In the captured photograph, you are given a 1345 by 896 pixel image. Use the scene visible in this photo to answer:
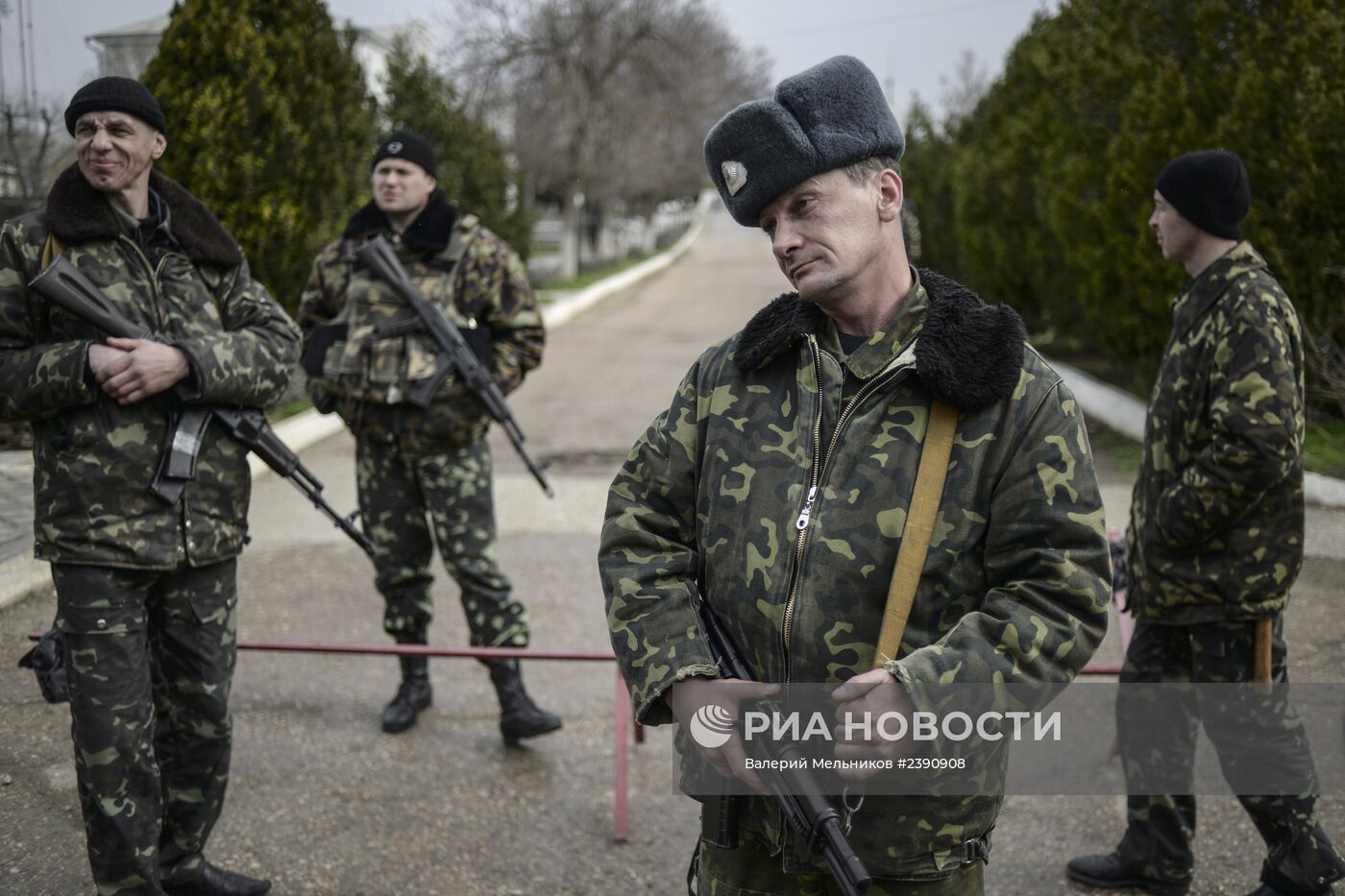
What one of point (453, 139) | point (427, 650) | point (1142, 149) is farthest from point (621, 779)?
point (453, 139)

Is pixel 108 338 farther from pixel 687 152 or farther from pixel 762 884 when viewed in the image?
pixel 687 152

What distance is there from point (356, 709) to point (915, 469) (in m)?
3.55

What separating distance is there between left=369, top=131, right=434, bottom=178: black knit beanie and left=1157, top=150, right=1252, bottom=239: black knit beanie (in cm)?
268

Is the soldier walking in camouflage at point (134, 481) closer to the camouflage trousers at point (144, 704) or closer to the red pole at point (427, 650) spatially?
the camouflage trousers at point (144, 704)

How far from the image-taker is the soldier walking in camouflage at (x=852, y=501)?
1934mm

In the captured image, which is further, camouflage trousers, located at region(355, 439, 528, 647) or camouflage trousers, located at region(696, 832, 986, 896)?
camouflage trousers, located at region(355, 439, 528, 647)

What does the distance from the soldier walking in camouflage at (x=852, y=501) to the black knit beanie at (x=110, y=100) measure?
1713mm

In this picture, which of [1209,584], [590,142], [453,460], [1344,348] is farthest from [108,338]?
[590,142]

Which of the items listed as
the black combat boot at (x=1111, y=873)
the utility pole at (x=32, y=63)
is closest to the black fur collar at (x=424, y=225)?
the utility pole at (x=32, y=63)

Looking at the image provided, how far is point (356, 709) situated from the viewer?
4.96 m

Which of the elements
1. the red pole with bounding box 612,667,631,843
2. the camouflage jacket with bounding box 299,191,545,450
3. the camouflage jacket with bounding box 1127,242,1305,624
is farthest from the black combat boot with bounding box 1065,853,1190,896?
the camouflage jacket with bounding box 299,191,545,450

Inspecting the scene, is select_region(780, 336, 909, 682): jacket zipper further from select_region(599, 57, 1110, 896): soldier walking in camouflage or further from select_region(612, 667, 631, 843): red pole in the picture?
select_region(612, 667, 631, 843): red pole

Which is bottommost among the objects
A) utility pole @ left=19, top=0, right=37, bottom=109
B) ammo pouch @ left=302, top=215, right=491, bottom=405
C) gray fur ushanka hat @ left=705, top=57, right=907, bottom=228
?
ammo pouch @ left=302, top=215, right=491, bottom=405

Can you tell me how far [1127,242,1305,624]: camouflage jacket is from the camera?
317 cm
